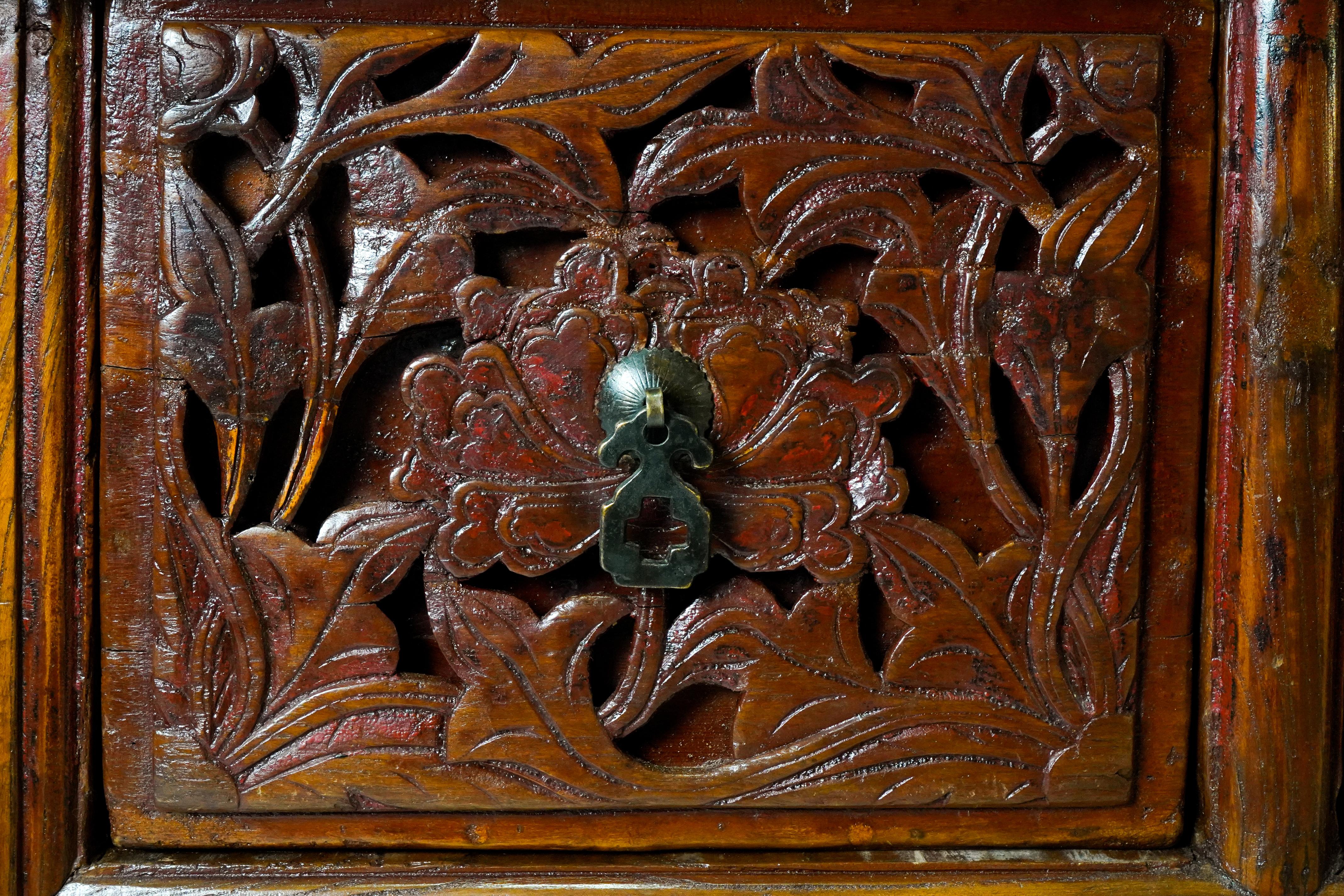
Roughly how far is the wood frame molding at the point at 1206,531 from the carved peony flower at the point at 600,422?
0.59ft

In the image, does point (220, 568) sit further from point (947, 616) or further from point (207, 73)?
point (947, 616)

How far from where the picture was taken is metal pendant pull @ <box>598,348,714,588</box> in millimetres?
557

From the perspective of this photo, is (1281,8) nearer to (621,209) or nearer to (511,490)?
(621,209)

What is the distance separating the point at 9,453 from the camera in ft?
1.86

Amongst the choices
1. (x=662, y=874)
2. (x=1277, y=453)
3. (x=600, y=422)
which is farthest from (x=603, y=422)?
(x=1277, y=453)

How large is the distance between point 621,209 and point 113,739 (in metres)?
0.42

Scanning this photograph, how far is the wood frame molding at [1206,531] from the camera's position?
1.84 ft

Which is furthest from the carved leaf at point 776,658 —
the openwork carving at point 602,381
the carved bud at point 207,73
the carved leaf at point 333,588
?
the carved bud at point 207,73

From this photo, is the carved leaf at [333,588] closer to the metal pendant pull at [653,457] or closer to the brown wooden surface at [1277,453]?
the metal pendant pull at [653,457]

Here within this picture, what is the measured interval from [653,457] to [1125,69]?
0.34 m

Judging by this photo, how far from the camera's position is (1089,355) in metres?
0.58

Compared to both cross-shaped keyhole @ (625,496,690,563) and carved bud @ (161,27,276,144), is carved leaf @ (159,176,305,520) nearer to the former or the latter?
carved bud @ (161,27,276,144)

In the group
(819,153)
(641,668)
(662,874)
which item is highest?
(819,153)

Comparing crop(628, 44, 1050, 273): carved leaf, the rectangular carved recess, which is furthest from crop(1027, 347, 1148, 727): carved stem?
crop(628, 44, 1050, 273): carved leaf
